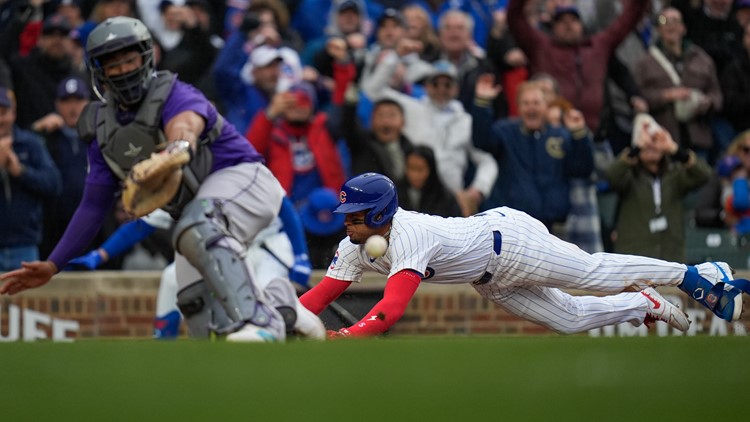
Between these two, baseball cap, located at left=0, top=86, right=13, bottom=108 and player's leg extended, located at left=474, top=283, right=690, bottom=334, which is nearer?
player's leg extended, located at left=474, top=283, right=690, bottom=334

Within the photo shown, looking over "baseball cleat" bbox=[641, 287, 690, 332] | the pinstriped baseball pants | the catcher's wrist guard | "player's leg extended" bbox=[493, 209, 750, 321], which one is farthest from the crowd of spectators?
the catcher's wrist guard

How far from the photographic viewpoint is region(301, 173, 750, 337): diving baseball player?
7.65 m

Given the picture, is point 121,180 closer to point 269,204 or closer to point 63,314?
point 269,204

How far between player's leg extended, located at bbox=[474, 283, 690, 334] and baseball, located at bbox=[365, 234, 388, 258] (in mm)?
896

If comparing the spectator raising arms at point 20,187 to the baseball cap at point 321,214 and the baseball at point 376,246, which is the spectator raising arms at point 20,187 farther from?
the baseball at point 376,246

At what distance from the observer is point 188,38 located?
→ 12555 millimetres

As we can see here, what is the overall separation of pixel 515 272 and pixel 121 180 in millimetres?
2312

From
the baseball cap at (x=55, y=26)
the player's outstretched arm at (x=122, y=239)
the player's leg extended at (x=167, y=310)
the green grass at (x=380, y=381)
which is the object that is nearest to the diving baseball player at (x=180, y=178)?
the green grass at (x=380, y=381)

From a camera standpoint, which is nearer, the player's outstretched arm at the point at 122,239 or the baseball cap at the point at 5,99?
the player's outstretched arm at the point at 122,239

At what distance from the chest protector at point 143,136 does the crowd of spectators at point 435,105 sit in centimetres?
386

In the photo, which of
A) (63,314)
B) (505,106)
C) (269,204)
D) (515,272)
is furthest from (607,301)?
(63,314)

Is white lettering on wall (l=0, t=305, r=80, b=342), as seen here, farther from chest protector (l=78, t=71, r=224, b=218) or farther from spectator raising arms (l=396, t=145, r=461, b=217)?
chest protector (l=78, t=71, r=224, b=218)

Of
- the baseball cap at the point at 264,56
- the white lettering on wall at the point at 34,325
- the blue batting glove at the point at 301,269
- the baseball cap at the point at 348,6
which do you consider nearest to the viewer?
the blue batting glove at the point at 301,269

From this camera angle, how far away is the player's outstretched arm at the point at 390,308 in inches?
287
